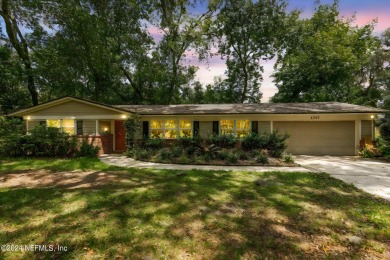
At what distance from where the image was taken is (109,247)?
3.02 m

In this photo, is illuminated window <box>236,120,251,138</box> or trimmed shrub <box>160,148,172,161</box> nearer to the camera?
trimmed shrub <box>160,148,172,161</box>

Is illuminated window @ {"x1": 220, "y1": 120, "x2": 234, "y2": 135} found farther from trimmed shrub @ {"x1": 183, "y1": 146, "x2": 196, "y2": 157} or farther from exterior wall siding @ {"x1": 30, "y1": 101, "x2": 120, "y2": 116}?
exterior wall siding @ {"x1": 30, "y1": 101, "x2": 120, "y2": 116}

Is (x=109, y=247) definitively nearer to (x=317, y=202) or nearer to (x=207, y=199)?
(x=207, y=199)

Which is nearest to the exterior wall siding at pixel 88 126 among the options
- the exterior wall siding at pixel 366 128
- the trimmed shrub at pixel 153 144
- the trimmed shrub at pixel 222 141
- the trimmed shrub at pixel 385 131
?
the trimmed shrub at pixel 153 144

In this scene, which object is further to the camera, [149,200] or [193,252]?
[149,200]

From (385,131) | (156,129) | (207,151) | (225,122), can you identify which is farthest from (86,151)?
(385,131)

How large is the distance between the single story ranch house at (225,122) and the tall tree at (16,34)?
8.65 metres

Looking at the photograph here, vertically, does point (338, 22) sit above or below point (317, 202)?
above

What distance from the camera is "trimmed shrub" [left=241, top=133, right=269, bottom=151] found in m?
11.2

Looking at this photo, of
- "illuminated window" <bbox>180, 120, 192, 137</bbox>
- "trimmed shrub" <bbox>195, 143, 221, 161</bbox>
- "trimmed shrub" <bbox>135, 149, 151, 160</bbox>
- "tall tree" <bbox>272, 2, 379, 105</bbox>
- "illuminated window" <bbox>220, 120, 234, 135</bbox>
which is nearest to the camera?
"trimmed shrub" <bbox>195, 143, 221, 161</bbox>

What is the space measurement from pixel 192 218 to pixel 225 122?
10.7 m

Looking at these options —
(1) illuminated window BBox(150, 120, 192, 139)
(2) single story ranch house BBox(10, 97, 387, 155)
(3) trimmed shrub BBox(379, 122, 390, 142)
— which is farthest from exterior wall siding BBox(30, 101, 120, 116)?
(3) trimmed shrub BBox(379, 122, 390, 142)

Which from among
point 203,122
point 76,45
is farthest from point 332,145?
point 76,45

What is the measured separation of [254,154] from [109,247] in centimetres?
851
